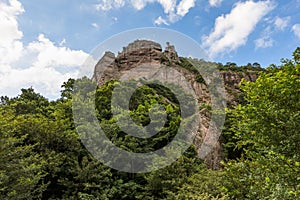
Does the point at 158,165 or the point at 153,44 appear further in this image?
the point at 153,44

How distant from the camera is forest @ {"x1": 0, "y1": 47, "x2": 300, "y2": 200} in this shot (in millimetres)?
5270

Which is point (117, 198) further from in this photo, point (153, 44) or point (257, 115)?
point (153, 44)

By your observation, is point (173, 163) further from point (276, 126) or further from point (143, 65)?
point (143, 65)

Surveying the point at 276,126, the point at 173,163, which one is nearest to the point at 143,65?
the point at 173,163

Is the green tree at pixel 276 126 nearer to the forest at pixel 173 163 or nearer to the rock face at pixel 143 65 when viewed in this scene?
the forest at pixel 173 163

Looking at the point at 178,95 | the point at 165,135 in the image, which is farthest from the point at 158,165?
the point at 178,95

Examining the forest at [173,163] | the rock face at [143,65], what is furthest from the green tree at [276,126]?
the rock face at [143,65]

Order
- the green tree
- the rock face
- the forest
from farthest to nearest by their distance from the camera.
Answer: the rock face < the forest < the green tree

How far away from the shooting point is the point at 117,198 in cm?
1261

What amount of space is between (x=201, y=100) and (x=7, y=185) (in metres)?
24.5

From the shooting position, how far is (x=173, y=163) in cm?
1230

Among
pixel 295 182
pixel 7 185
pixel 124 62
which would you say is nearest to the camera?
pixel 295 182

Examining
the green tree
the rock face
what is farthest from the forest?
Result: the rock face

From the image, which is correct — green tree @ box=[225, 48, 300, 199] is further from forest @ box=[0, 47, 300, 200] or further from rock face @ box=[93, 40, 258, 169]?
rock face @ box=[93, 40, 258, 169]
